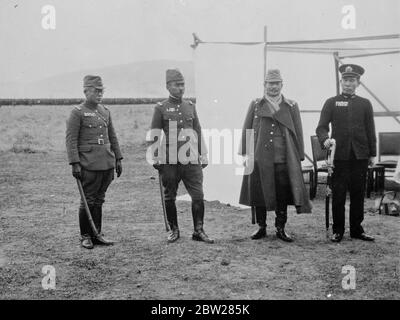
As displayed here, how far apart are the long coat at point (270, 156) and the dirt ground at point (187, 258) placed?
46 centimetres

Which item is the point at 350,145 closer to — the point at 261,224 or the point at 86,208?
the point at 261,224

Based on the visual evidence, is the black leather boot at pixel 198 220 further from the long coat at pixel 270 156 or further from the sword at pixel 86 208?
the sword at pixel 86 208

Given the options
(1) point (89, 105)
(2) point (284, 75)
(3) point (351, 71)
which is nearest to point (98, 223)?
(1) point (89, 105)

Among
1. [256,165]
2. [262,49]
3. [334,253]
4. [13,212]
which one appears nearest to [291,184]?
[256,165]

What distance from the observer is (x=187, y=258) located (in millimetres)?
4984

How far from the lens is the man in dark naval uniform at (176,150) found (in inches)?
219

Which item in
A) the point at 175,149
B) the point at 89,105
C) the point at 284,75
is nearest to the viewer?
the point at 89,105

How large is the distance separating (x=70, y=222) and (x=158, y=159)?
196cm

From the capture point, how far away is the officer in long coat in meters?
5.53

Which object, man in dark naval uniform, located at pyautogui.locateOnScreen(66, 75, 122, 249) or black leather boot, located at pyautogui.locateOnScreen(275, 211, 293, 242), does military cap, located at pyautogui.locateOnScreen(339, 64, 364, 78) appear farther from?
man in dark naval uniform, located at pyautogui.locateOnScreen(66, 75, 122, 249)

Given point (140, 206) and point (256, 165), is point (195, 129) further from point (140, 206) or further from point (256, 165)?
point (140, 206)

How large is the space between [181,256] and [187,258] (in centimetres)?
10

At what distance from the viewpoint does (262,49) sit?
7.43 m

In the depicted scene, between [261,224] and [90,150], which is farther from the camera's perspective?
[261,224]
